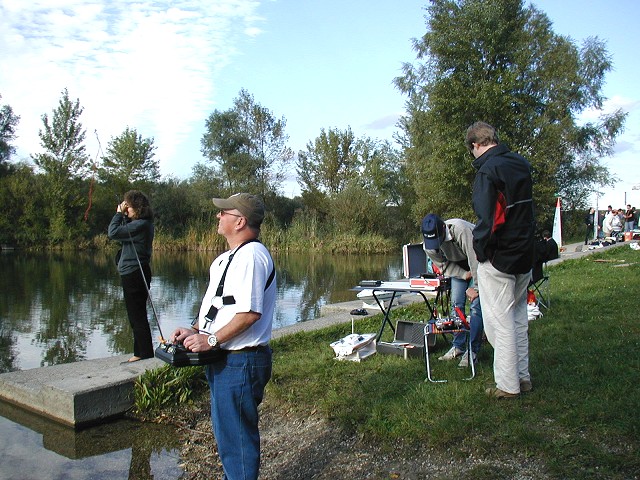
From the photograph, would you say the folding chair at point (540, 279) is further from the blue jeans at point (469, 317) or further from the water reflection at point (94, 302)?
the water reflection at point (94, 302)

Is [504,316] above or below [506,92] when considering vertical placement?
below

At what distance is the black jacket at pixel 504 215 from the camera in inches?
165

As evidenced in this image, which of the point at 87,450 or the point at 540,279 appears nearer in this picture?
the point at 87,450

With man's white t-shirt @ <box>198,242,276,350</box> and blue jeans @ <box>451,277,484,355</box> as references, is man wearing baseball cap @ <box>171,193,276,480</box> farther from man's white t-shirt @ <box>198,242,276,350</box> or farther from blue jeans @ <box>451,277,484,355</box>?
blue jeans @ <box>451,277,484,355</box>

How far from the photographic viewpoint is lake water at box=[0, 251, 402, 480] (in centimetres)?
460

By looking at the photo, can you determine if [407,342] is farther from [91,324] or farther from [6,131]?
[6,131]

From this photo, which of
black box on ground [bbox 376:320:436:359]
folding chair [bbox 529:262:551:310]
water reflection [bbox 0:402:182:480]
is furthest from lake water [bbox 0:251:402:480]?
folding chair [bbox 529:262:551:310]

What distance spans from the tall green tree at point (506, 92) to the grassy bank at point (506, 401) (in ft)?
78.7

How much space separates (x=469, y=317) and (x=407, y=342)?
0.77 m

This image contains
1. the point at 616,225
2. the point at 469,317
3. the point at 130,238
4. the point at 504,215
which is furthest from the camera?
the point at 616,225

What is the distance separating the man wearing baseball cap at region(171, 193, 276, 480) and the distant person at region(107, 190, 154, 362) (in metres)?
3.19

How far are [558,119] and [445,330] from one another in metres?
30.9

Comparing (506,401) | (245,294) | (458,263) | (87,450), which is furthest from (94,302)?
(245,294)

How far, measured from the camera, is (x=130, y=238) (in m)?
5.98
